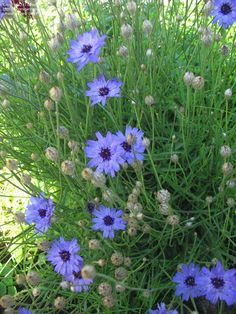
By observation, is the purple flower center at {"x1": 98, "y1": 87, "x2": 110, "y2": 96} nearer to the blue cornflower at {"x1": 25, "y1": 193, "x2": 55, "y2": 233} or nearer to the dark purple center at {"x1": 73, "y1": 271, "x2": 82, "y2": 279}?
the blue cornflower at {"x1": 25, "y1": 193, "x2": 55, "y2": 233}

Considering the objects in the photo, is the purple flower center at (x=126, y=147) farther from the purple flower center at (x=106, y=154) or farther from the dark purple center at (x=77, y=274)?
the dark purple center at (x=77, y=274)

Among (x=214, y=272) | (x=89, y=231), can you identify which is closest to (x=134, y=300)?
(x=89, y=231)

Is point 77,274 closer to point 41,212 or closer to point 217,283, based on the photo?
point 41,212

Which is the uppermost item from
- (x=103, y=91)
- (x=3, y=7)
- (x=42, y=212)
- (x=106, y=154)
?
(x=3, y=7)

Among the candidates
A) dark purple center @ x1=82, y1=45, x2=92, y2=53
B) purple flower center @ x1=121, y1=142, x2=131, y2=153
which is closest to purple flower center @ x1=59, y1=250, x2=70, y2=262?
purple flower center @ x1=121, y1=142, x2=131, y2=153

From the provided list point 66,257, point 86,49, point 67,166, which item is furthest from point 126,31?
point 66,257
